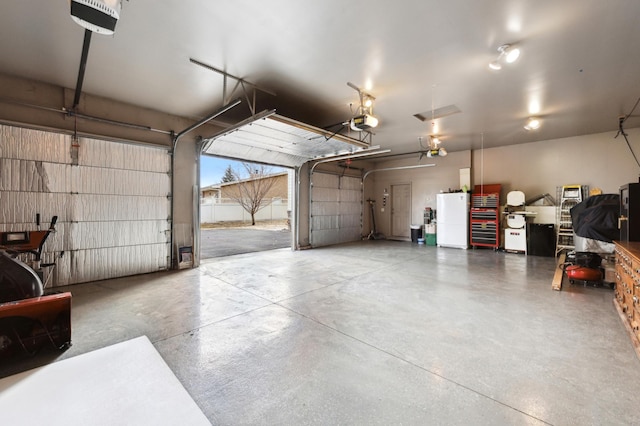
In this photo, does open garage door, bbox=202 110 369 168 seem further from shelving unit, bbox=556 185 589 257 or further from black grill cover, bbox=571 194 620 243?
shelving unit, bbox=556 185 589 257

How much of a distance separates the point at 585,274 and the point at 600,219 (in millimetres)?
883

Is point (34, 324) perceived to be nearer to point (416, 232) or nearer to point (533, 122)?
point (533, 122)

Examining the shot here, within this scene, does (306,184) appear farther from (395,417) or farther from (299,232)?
(395,417)

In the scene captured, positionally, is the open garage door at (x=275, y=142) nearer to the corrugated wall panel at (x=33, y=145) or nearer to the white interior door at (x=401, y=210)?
the corrugated wall panel at (x=33, y=145)

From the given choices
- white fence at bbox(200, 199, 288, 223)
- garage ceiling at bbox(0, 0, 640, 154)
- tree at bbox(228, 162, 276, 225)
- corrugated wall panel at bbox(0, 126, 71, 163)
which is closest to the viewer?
garage ceiling at bbox(0, 0, 640, 154)

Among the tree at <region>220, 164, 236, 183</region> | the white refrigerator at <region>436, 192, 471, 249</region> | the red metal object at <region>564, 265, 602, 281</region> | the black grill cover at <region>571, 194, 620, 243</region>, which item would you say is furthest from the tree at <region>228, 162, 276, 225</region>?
the red metal object at <region>564, 265, 602, 281</region>

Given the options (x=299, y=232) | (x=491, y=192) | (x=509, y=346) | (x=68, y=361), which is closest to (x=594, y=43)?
(x=509, y=346)

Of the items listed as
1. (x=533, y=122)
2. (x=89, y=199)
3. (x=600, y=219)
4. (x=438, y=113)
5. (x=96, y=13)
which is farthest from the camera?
(x=533, y=122)

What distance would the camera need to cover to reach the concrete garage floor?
5.54ft

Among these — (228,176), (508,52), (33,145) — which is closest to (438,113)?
(508,52)

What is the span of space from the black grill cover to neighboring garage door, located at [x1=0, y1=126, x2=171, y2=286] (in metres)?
7.46

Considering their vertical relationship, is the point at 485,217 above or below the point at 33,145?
below

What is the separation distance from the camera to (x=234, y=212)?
738 inches

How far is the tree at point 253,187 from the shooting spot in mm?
18625
